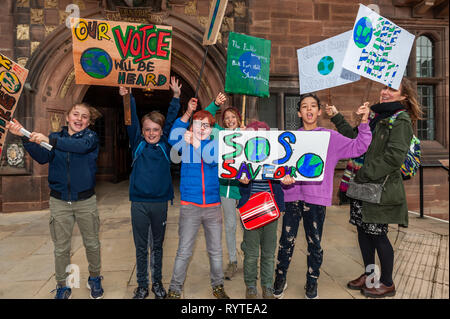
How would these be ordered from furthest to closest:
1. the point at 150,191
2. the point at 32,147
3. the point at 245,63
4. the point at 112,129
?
the point at 112,129, the point at 245,63, the point at 150,191, the point at 32,147

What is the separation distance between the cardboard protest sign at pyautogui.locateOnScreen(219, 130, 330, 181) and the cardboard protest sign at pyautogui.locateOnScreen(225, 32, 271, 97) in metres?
1.63

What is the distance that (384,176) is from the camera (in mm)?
2496

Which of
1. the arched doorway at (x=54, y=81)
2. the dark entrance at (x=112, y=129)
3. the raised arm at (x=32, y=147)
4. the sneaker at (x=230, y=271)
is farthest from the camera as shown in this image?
the dark entrance at (x=112, y=129)

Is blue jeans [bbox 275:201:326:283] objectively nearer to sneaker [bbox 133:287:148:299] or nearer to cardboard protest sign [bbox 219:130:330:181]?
cardboard protest sign [bbox 219:130:330:181]

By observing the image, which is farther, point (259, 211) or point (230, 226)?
point (230, 226)

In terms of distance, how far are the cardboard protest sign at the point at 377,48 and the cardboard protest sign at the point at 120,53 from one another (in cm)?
175

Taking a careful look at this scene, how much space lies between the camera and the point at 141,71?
2.78 m

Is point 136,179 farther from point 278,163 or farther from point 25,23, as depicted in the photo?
point 25,23

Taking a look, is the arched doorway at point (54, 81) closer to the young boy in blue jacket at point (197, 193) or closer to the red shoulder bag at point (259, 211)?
the young boy in blue jacket at point (197, 193)

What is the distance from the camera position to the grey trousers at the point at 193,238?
2.43m

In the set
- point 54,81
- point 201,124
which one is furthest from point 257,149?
point 54,81

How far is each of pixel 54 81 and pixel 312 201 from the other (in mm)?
6073

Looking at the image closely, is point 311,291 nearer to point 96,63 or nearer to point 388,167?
point 388,167

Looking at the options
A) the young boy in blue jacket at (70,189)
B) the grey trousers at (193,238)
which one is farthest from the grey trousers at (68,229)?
the grey trousers at (193,238)
